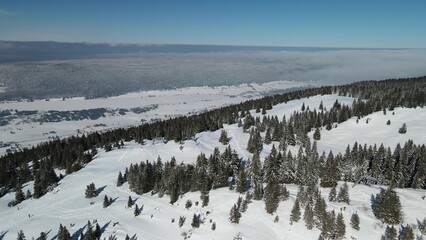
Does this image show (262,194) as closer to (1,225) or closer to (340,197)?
(340,197)

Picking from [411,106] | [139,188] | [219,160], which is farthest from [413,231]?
[411,106]

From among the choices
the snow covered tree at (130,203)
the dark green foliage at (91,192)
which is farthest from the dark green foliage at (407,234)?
the dark green foliage at (91,192)

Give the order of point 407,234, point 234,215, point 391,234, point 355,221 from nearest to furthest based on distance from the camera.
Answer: point 407,234 → point 391,234 → point 355,221 → point 234,215

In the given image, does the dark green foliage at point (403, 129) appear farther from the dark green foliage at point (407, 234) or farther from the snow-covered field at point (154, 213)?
the dark green foliage at point (407, 234)

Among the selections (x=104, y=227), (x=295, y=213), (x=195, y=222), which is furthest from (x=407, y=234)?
(x=104, y=227)

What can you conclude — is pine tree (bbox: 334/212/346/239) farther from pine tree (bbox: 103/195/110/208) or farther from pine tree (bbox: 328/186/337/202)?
pine tree (bbox: 103/195/110/208)

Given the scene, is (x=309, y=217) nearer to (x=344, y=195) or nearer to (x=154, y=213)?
(x=344, y=195)
